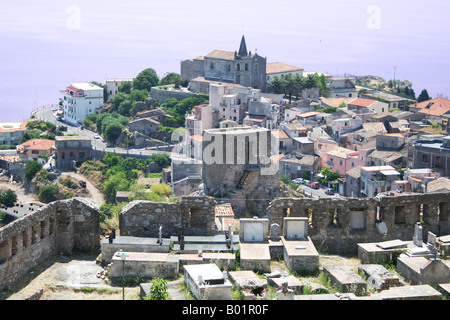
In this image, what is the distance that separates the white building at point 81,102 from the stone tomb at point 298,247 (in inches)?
2514

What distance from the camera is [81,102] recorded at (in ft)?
245

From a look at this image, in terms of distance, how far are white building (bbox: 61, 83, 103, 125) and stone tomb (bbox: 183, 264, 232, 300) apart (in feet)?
217

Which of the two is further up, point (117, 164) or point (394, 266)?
point (394, 266)

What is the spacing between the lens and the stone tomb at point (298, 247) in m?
12.1

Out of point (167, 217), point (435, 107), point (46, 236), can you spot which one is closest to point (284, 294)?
point (167, 217)

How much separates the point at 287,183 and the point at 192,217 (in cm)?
3140

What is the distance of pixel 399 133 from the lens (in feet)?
168

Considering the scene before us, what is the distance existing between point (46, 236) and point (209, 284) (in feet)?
12.8

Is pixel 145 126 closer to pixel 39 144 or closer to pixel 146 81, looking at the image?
pixel 39 144

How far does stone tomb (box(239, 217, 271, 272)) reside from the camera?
11.8m

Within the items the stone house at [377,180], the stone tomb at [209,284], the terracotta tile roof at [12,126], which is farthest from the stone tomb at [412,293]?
the terracotta tile roof at [12,126]

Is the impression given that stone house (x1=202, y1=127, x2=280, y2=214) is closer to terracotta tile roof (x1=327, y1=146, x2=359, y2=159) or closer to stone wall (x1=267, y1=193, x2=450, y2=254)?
stone wall (x1=267, y1=193, x2=450, y2=254)
